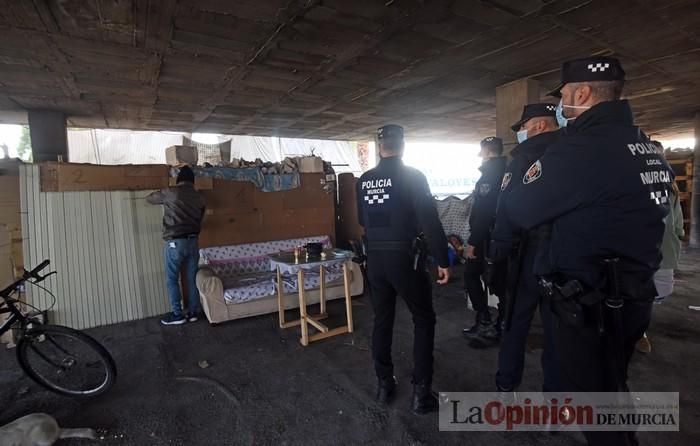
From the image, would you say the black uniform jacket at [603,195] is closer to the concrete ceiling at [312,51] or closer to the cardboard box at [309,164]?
the concrete ceiling at [312,51]

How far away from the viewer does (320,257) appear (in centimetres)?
Result: 343

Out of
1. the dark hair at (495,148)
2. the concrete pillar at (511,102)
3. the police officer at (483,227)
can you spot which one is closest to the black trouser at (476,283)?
the police officer at (483,227)

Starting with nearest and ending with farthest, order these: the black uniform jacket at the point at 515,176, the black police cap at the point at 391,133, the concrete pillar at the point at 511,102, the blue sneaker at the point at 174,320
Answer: the black uniform jacket at the point at 515,176 → the black police cap at the point at 391,133 → the blue sneaker at the point at 174,320 → the concrete pillar at the point at 511,102

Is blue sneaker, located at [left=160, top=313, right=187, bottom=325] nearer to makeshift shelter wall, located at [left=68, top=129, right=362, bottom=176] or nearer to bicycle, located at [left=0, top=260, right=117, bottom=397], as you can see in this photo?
bicycle, located at [left=0, top=260, right=117, bottom=397]

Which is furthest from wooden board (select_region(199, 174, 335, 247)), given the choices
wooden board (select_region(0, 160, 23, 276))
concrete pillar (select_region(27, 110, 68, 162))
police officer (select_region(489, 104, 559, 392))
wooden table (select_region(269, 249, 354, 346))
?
police officer (select_region(489, 104, 559, 392))

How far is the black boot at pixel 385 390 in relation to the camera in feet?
7.38

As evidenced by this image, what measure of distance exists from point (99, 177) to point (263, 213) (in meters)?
1.75

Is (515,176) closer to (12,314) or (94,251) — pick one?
(12,314)

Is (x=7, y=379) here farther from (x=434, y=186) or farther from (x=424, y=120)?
(x=434, y=186)

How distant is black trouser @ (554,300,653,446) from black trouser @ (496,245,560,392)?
448 mm

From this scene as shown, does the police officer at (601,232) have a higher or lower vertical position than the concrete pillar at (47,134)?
lower

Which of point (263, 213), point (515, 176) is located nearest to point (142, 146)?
point (263, 213)

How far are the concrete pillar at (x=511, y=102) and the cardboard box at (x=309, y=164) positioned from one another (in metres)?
2.29

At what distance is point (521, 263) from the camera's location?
1928 mm
